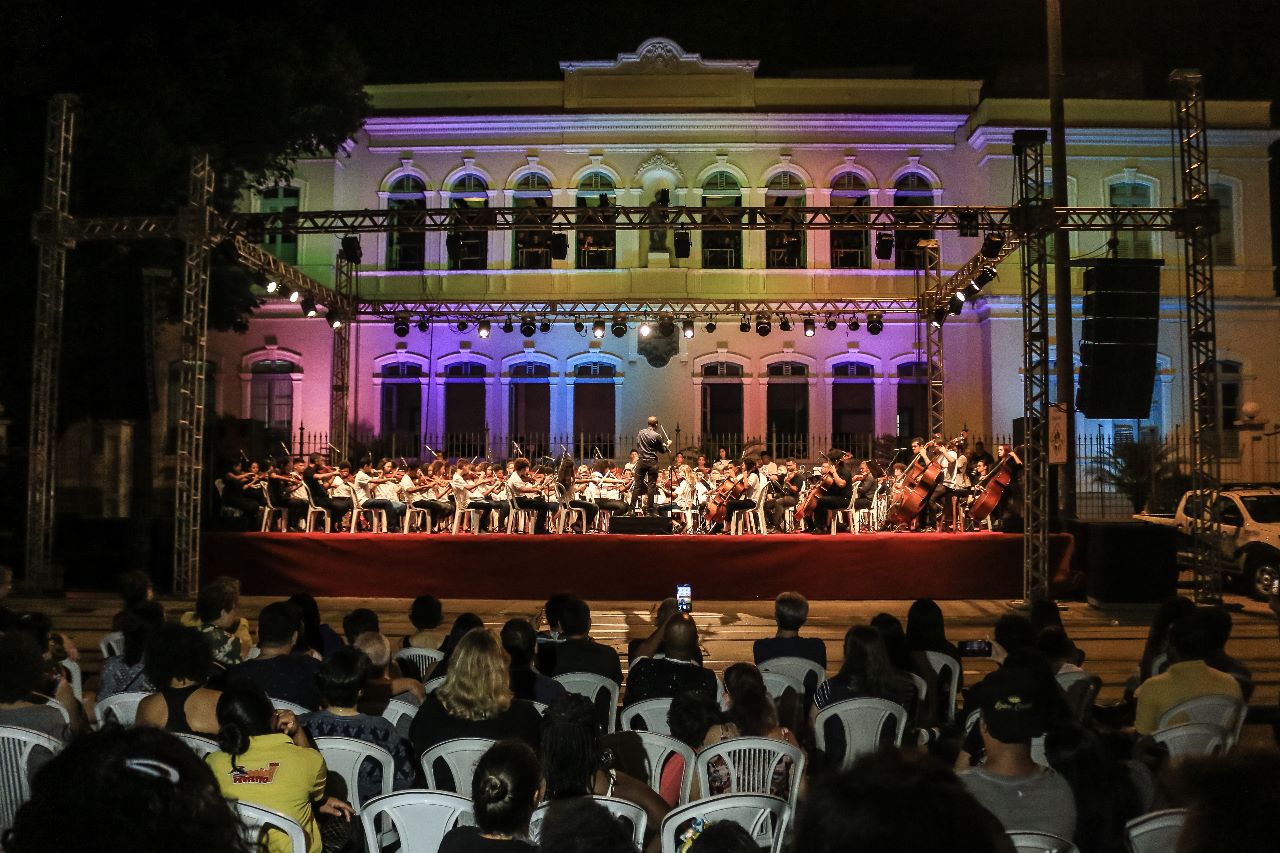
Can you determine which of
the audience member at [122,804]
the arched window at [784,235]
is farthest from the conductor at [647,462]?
the audience member at [122,804]

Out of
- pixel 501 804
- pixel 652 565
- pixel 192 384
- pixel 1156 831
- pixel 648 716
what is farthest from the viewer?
pixel 652 565

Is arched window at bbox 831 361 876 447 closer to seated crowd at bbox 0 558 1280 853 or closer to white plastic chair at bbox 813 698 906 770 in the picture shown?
seated crowd at bbox 0 558 1280 853

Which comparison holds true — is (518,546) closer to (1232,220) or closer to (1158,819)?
(1158,819)

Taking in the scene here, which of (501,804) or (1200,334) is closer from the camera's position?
(501,804)

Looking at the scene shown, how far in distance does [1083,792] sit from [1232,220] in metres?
26.7

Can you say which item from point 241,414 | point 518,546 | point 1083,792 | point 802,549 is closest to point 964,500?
point 802,549

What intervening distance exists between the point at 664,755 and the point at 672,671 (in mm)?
1096

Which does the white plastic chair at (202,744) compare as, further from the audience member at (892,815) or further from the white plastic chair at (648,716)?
the audience member at (892,815)

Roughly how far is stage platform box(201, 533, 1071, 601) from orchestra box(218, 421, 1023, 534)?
172 centimetres

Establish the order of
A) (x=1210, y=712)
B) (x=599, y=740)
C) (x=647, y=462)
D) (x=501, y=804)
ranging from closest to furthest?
(x=501, y=804)
(x=599, y=740)
(x=1210, y=712)
(x=647, y=462)

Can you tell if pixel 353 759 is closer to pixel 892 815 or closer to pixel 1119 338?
pixel 892 815

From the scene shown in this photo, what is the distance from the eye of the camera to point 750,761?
4.03 meters

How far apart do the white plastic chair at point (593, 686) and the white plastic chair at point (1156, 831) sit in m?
3.09

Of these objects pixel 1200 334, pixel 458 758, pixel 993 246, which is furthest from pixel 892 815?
pixel 993 246
